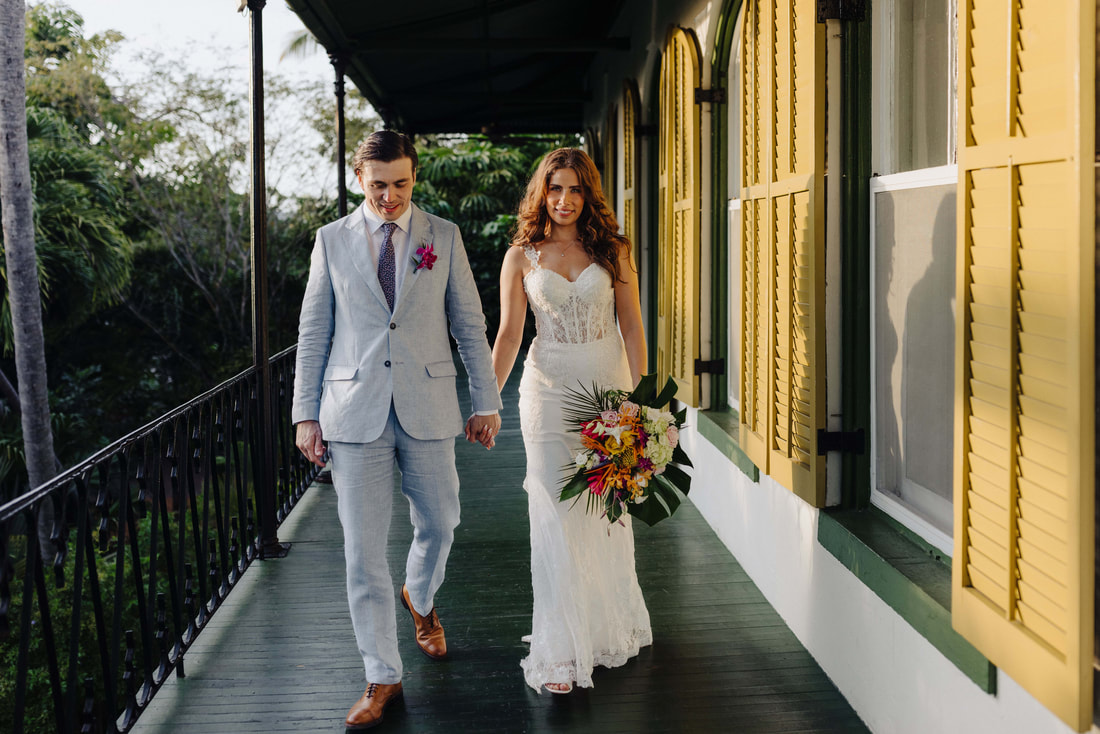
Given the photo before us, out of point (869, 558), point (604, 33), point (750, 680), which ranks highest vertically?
point (604, 33)

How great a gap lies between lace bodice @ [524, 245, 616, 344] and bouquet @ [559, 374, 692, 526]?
0.27 meters

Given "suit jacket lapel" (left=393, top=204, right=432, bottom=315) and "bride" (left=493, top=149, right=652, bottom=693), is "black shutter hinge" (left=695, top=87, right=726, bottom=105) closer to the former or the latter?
"bride" (left=493, top=149, right=652, bottom=693)

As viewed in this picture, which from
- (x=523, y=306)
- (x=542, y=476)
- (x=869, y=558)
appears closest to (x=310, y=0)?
(x=523, y=306)

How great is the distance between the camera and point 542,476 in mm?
3455

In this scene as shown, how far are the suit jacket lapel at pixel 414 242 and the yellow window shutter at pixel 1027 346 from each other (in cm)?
169

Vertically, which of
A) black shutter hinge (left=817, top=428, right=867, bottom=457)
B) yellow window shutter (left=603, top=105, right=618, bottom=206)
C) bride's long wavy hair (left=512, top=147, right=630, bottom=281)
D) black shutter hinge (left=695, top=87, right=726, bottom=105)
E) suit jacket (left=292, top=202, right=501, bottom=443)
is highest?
yellow window shutter (left=603, top=105, right=618, bottom=206)

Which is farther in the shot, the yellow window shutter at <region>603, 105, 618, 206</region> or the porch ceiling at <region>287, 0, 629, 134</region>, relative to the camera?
the yellow window shutter at <region>603, 105, 618, 206</region>

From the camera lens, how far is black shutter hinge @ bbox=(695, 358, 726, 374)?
5.21 meters

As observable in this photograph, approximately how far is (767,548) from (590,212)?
159 cm

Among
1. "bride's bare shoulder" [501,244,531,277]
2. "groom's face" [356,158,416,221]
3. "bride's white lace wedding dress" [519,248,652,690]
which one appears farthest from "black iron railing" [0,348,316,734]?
"bride's bare shoulder" [501,244,531,277]

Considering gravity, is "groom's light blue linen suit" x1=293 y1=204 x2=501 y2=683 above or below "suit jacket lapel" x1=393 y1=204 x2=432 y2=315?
below

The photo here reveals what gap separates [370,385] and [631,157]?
16.2 ft

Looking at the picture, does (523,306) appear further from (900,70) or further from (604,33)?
(604,33)

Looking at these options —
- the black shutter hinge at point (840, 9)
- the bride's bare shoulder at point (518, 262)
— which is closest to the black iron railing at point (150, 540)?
the bride's bare shoulder at point (518, 262)
